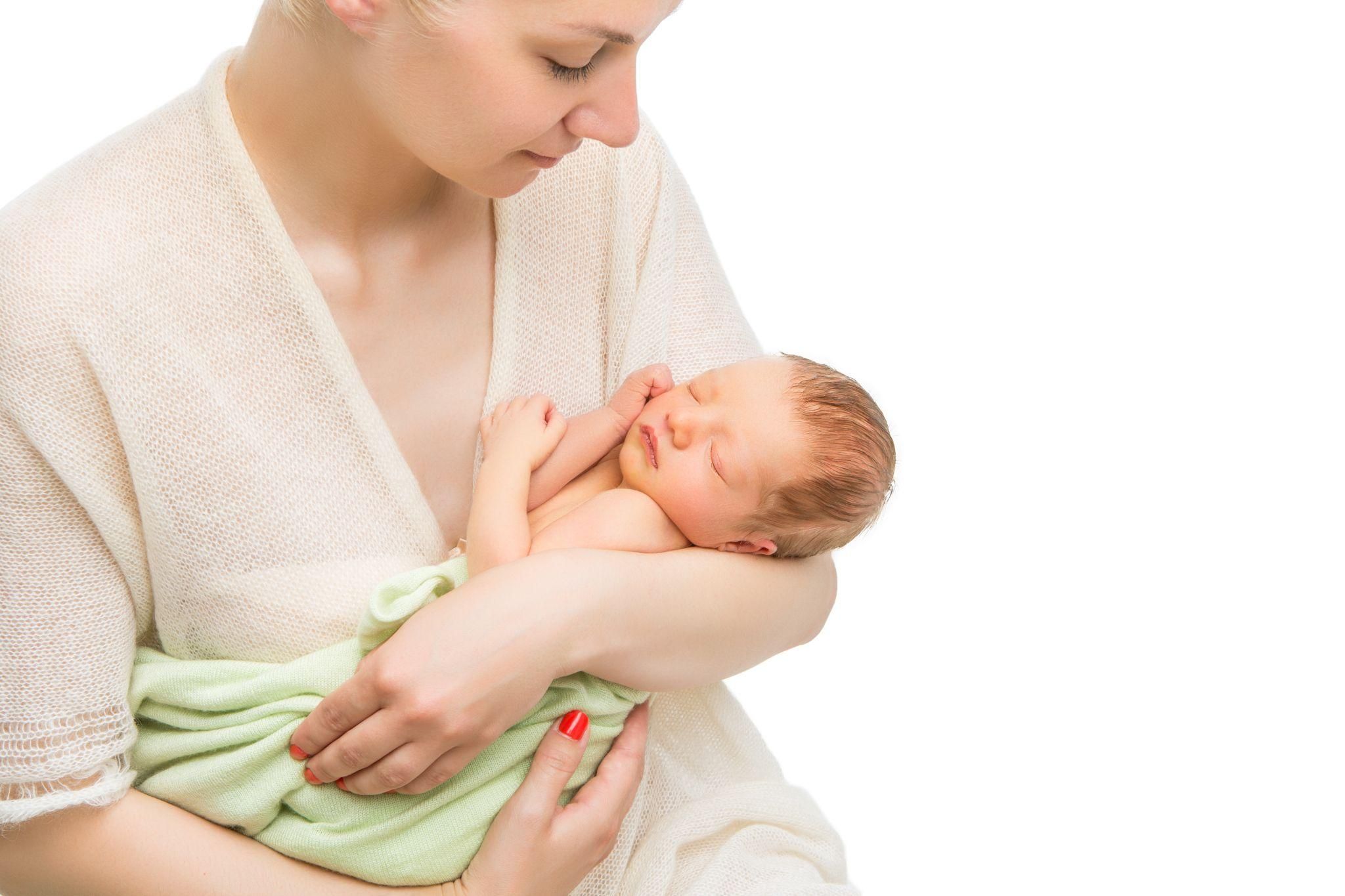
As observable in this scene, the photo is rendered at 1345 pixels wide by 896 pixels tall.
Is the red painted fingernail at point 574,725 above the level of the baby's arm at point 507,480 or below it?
below

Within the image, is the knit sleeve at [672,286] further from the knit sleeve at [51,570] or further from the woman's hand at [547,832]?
the knit sleeve at [51,570]

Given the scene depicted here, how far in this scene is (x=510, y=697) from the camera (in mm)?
A: 1748

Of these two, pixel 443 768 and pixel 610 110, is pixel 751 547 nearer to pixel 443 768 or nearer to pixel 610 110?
pixel 443 768

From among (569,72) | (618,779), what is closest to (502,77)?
(569,72)

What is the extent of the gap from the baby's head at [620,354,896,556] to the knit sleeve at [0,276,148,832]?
2.35ft

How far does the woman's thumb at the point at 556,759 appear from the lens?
185cm

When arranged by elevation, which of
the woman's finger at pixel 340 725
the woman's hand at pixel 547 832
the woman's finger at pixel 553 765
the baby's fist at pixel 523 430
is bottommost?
the woman's hand at pixel 547 832

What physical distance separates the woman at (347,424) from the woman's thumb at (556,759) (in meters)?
0.03

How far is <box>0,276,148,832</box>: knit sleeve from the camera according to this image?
67.9 inches

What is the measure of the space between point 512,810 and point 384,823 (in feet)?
0.53

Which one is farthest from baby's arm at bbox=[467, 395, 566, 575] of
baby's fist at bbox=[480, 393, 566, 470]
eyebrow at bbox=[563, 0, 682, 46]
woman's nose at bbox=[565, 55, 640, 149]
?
eyebrow at bbox=[563, 0, 682, 46]

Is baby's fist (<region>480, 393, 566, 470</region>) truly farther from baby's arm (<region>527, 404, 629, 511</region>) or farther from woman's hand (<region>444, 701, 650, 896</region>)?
woman's hand (<region>444, 701, 650, 896</region>)

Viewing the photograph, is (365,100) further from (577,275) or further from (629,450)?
(629,450)

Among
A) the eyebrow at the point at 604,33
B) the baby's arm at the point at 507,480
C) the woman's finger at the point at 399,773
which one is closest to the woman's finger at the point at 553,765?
the woman's finger at the point at 399,773
